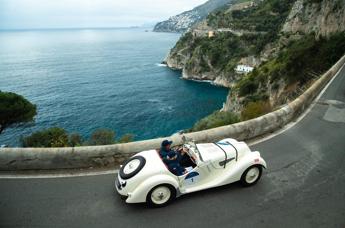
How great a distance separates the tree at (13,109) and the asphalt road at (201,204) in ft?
86.6

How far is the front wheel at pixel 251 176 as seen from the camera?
7316 millimetres

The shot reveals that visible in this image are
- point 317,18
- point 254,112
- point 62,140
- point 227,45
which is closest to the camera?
point 62,140

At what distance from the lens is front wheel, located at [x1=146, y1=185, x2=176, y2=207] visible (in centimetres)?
638

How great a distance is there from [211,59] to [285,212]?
10068 centimetres

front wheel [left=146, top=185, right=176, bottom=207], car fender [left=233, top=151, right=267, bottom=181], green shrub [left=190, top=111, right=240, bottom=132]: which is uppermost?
car fender [left=233, top=151, right=267, bottom=181]

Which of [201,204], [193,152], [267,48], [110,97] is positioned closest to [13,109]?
[193,152]

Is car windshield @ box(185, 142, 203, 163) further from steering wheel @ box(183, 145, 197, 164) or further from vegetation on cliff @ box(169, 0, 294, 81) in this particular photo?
vegetation on cliff @ box(169, 0, 294, 81)

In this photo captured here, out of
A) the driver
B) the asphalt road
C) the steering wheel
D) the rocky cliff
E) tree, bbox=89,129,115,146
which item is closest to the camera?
the asphalt road

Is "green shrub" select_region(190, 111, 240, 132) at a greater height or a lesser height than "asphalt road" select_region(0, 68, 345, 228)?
lesser

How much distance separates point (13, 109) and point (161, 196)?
29008 millimetres

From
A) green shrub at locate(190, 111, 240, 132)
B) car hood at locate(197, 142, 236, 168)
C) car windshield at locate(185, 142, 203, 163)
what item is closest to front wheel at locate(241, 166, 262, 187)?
car hood at locate(197, 142, 236, 168)

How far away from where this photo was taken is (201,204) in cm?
674

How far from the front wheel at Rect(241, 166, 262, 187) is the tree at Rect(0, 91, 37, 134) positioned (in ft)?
96.2

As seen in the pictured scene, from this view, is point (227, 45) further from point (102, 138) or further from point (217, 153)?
point (217, 153)
